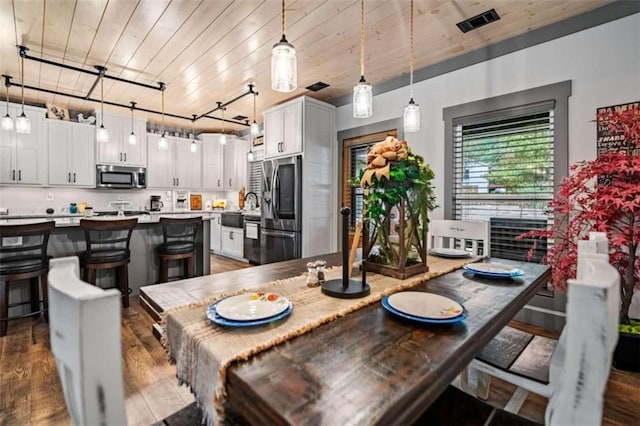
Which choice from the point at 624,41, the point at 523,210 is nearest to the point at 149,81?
the point at 523,210

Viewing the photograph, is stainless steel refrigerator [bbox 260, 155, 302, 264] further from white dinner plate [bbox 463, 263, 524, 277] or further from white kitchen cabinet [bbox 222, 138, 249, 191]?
white dinner plate [bbox 463, 263, 524, 277]

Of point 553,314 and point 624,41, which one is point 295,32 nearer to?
point 624,41

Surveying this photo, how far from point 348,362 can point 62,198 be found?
637 cm

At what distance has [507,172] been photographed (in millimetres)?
2871

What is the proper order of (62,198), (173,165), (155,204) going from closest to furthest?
(62,198) → (155,204) → (173,165)

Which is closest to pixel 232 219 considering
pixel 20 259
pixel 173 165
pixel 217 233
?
pixel 217 233

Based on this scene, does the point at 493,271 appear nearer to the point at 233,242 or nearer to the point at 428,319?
A: the point at 428,319

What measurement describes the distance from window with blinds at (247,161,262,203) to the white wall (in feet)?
11.5

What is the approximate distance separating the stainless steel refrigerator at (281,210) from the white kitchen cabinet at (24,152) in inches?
138

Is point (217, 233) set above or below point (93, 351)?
below

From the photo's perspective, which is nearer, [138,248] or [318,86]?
[138,248]

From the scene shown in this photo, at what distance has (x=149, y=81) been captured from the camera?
3865mm

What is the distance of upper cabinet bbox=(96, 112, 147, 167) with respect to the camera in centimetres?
521

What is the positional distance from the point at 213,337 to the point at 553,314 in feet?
9.76
